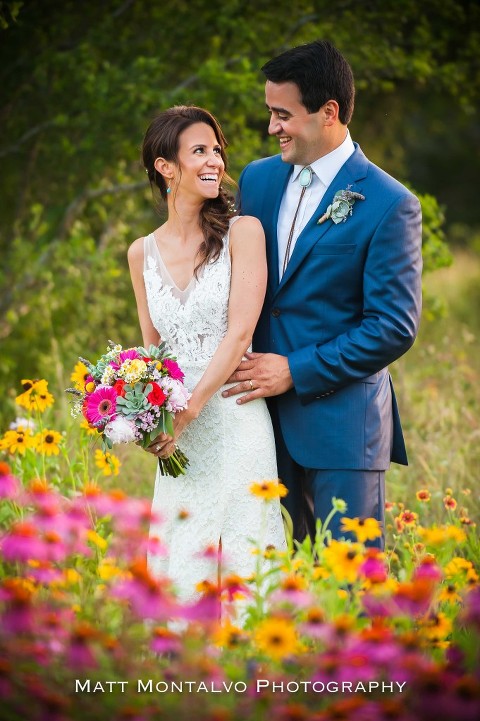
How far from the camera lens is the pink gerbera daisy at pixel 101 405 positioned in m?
3.06

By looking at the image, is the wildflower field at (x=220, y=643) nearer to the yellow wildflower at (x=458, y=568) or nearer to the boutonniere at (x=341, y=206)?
the yellow wildflower at (x=458, y=568)

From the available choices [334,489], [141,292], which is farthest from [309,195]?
[334,489]

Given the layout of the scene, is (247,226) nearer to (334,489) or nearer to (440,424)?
(334,489)

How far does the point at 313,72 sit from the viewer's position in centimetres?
334

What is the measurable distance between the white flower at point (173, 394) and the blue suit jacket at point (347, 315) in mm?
459

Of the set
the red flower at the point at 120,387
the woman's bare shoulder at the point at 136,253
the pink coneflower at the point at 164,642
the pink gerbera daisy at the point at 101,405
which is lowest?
the pink coneflower at the point at 164,642

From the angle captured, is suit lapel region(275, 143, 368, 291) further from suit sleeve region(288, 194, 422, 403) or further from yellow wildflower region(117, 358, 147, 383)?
yellow wildflower region(117, 358, 147, 383)

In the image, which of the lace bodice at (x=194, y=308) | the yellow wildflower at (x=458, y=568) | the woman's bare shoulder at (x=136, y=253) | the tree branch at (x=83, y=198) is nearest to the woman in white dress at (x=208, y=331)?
the lace bodice at (x=194, y=308)

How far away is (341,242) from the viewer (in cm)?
327

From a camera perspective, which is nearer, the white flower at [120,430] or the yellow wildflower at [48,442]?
the white flower at [120,430]

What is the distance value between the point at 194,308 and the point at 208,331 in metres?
0.11

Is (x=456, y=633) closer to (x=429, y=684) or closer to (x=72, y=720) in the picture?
(x=429, y=684)

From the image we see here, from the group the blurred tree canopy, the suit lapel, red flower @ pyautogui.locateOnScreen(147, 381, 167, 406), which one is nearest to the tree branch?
the blurred tree canopy

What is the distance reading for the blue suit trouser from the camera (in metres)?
3.33
